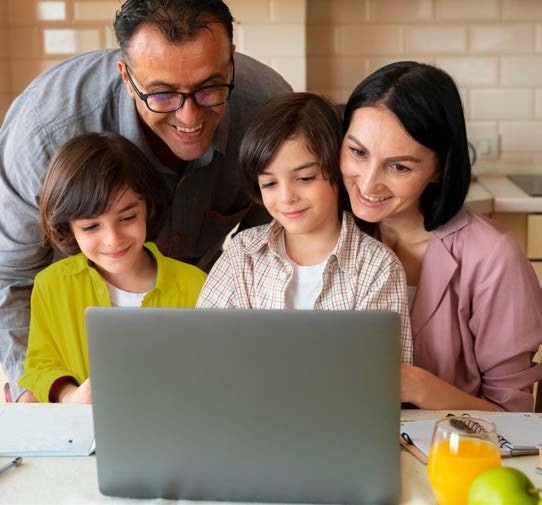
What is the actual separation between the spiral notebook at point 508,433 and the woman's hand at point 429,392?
0.10 metres

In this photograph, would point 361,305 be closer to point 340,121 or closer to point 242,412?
point 340,121

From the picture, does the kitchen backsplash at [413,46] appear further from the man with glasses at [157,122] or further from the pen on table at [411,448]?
the pen on table at [411,448]

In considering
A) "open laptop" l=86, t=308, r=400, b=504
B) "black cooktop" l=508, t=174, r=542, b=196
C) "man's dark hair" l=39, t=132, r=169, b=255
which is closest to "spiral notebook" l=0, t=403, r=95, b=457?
"open laptop" l=86, t=308, r=400, b=504

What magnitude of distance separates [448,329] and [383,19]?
185cm

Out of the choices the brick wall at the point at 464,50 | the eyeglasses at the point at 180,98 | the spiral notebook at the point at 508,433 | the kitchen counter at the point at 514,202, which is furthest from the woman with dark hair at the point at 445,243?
the brick wall at the point at 464,50

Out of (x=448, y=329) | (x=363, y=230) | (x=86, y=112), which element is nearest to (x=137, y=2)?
(x=86, y=112)

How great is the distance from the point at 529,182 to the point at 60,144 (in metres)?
1.72

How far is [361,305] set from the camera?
175 cm

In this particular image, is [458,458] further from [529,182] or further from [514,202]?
[529,182]

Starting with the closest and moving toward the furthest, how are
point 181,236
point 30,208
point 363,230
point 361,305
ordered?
1. point 361,305
2. point 363,230
3. point 30,208
4. point 181,236

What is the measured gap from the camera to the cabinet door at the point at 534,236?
2.87 metres

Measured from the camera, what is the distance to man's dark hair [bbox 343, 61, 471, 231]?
1671mm

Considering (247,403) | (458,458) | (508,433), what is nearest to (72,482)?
(247,403)

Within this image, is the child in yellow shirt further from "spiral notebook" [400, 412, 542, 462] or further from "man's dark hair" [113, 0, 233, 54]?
"spiral notebook" [400, 412, 542, 462]
